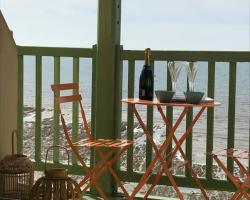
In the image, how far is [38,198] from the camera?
3178 millimetres

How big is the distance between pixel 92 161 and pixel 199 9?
Answer: 30.3m

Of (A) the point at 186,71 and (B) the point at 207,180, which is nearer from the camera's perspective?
(A) the point at 186,71

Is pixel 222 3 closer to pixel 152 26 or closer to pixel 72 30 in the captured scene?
pixel 152 26

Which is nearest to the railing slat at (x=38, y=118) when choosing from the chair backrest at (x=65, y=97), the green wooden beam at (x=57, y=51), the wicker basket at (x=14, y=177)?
the green wooden beam at (x=57, y=51)

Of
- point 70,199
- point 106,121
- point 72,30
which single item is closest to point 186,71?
point 106,121

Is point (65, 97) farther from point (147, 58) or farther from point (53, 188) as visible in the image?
point (53, 188)

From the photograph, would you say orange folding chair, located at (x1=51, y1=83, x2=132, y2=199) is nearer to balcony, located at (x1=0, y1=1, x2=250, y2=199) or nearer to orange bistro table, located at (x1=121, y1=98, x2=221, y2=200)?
orange bistro table, located at (x1=121, y1=98, x2=221, y2=200)

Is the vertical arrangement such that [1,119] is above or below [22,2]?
below

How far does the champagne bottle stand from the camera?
3.99 metres

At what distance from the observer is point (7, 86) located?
3.45m

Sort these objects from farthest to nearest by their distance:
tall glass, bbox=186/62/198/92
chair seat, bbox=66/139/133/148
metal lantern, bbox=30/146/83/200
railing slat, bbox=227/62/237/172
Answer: railing slat, bbox=227/62/237/172
chair seat, bbox=66/139/133/148
tall glass, bbox=186/62/198/92
metal lantern, bbox=30/146/83/200

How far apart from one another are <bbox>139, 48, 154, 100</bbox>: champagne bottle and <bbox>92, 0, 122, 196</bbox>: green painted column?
47 centimetres

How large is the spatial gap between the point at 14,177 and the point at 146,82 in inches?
49.7

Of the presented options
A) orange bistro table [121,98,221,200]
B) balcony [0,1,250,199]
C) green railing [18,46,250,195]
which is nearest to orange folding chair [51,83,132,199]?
orange bistro table [121,98,221,200]
